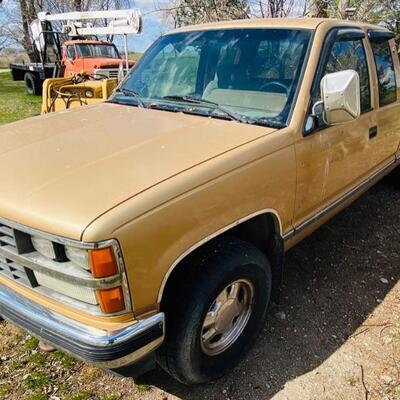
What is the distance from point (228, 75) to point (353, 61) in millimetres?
1044

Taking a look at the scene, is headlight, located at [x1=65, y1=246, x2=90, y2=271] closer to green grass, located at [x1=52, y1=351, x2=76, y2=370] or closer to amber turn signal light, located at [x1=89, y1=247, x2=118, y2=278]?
amber turn signal light, located at [x1=89, y1=247, x2=118, y2=278]

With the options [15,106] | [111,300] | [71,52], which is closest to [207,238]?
[111,300]

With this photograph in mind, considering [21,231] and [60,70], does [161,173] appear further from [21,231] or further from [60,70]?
[60,70]

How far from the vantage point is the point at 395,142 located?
13.8 ft

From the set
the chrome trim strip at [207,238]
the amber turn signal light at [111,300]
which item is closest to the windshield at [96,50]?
the chrome trim strip at [207,238]

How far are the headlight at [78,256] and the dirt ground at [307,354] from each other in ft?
3.52

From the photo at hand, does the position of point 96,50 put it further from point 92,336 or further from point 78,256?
point 92,336

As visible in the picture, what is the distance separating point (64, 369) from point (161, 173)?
147cm

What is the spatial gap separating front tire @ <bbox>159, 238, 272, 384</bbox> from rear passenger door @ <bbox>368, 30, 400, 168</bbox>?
1841 millimetres

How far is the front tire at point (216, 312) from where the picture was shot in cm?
215

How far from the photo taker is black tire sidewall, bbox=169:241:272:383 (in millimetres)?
2150

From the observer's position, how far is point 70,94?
18.2ft

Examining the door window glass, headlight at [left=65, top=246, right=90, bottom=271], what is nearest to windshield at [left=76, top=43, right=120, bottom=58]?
the door window glass

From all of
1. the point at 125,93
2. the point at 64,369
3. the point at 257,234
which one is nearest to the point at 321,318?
the point at 257,234
